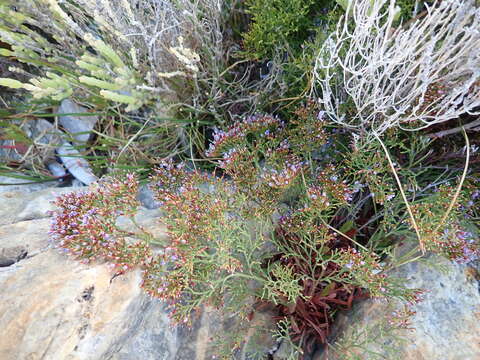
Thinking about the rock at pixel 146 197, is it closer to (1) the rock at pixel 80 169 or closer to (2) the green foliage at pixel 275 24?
(1) the rock at pixel 80 169

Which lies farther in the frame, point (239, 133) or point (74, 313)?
point (239, 133)

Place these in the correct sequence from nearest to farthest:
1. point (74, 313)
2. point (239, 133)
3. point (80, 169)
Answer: point (74, 313) < point (239, 133) < point (80, 169)

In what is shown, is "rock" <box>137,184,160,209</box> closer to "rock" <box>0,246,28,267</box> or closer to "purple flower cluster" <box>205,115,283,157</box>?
"purple flower cluster" <box>205,115,283,157</box>

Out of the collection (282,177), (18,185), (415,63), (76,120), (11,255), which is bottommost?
(18,185)

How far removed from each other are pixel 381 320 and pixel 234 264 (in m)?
0.85

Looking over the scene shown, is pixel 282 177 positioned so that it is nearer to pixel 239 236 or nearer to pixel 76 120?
pixel 239 236

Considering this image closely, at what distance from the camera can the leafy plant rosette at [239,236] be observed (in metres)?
1.60

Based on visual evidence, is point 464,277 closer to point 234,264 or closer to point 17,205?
point 234,264

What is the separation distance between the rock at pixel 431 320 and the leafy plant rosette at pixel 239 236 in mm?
120

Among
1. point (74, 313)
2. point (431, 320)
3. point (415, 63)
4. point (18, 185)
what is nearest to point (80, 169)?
point (18, 185)

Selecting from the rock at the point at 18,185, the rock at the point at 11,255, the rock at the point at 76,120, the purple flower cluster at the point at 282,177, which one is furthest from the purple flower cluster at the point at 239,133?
the rock at the point at 18,185

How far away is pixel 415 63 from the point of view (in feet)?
4.91

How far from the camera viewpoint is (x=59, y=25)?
2.09m

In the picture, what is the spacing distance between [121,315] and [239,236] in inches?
25.7
